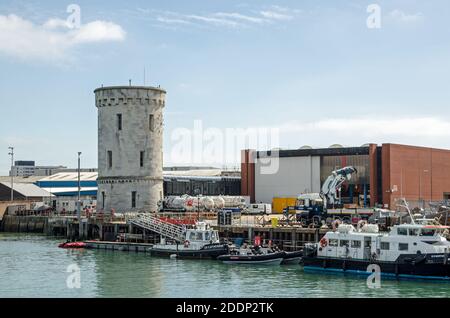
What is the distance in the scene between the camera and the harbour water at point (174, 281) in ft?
135

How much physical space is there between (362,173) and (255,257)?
53.9m

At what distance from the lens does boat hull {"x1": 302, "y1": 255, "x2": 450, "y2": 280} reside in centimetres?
4531

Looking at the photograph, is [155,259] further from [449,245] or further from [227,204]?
[227,204]

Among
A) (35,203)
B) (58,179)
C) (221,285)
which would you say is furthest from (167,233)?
(58,179)

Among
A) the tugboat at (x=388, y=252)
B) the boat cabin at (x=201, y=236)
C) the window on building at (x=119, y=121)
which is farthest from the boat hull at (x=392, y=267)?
the window on building at (x=119, y=121)

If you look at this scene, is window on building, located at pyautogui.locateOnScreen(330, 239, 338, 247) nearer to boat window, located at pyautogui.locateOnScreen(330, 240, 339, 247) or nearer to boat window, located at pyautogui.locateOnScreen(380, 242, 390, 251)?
boat window, located at pyautogui.locateOnScreen(330, 240, 339, 247)

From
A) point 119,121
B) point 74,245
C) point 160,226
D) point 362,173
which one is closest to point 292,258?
point 160,226

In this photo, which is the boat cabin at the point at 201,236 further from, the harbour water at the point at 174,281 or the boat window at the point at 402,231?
the boat window at the point at 402,231

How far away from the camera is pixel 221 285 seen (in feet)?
145

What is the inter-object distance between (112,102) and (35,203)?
3253cm

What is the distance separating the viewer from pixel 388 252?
158 ft

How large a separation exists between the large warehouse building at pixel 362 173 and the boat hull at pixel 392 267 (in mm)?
49605

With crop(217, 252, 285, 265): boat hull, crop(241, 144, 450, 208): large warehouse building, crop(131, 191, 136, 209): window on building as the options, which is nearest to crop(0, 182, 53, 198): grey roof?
crop(241, 144, 450, 208): large warehouse building

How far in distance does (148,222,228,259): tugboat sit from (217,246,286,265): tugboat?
2.76 meters
